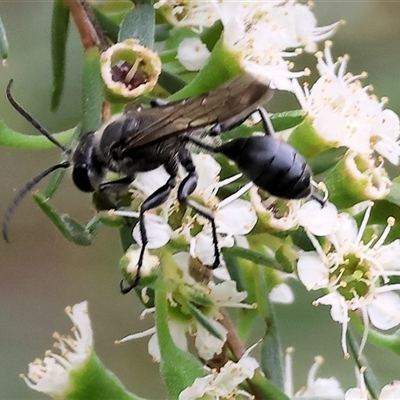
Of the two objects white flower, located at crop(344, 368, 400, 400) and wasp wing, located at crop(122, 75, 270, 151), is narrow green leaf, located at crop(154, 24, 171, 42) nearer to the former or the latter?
wasp wing, located at crop(122, 75, 270, 151)

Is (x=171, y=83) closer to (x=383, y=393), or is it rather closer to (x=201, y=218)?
(x=201, y=218)

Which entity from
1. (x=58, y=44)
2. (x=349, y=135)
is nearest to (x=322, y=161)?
(x=349, y=135)

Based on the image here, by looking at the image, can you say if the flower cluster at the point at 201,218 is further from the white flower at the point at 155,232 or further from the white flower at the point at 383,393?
the white flower at the point at 383,393

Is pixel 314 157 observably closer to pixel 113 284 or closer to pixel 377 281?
pixel 377 281

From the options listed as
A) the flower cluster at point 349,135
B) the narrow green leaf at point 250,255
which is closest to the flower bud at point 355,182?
the flower cluster at point 349,135

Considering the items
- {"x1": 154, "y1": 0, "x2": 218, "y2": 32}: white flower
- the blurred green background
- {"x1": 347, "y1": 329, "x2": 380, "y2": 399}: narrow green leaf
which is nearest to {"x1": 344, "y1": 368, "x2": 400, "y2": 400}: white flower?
{"x1": 347, "y1": 329, "x2": 380, "y2": 399}: narrow green leaf

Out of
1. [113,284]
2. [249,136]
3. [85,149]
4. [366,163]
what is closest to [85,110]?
[85,149]

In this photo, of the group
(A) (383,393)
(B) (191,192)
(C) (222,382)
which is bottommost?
(A) (383,393)
